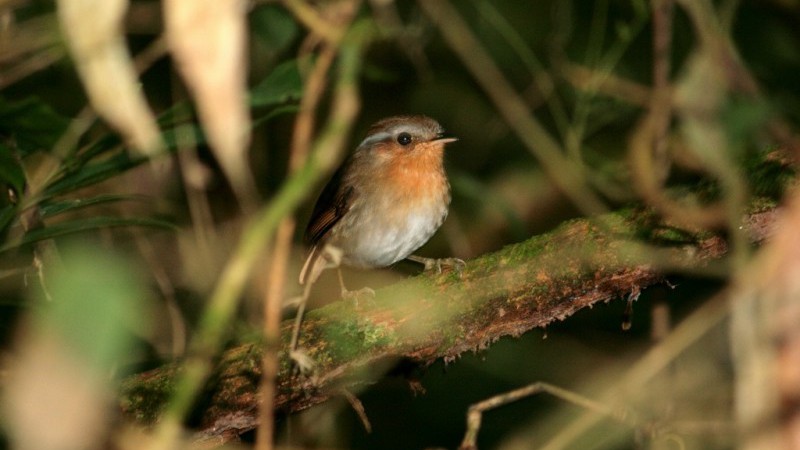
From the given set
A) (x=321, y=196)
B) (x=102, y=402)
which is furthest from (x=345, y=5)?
(x=321, y=196)

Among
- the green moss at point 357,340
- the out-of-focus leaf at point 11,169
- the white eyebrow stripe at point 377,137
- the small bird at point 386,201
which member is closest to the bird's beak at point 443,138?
the small bird at point 386,201

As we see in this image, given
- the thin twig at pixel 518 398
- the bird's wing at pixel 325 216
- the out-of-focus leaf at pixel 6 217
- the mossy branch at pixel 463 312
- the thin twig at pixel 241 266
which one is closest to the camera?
the thin twig at pixel 241 266

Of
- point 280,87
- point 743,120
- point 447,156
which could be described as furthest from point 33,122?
point 447,156

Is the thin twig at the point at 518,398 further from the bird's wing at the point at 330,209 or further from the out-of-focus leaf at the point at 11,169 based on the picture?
the bird's wing at the point at 330,209

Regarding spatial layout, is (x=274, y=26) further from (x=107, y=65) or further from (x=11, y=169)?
(x=107, y=65)

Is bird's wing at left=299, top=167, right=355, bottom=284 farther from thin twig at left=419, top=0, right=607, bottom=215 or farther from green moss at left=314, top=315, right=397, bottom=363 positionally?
green moss at left=314, top=315, right=397, bottom=363

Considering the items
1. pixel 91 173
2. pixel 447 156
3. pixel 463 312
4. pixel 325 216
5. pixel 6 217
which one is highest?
pixel 447 156
